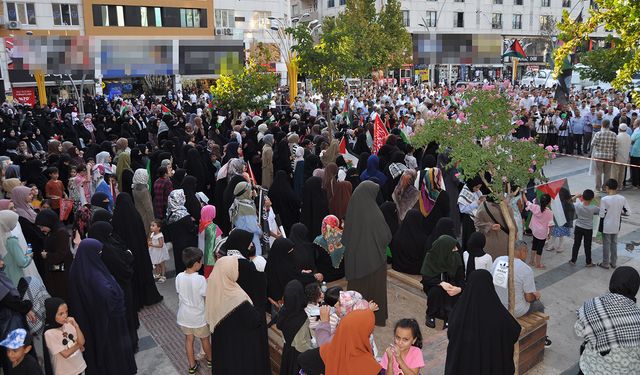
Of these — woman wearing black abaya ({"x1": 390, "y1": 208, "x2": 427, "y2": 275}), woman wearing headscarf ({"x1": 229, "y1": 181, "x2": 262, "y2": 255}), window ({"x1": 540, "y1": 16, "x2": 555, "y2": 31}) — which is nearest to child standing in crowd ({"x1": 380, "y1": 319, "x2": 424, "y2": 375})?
woman wearing black abaya ({"x1": 390, "y1": 208, "x2": 427, "y2": 275})

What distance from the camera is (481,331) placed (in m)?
4.69

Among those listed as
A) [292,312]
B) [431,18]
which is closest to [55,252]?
[292,312]

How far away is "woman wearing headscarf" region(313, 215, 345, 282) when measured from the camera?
6941mm

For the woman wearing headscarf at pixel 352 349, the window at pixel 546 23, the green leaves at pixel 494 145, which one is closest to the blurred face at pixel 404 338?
the woman wearing headscarf at pixel 352 349

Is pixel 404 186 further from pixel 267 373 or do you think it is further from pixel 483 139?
pixel 267 373

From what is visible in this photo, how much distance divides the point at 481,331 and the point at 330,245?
2684 millimetres

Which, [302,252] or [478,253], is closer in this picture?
[478,253]

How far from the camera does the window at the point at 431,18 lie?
51250mm

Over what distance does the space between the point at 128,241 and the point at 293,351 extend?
344 centimetres

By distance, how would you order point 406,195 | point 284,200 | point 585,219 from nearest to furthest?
1. point 585,219
2. point 406,195
3. point 284,200

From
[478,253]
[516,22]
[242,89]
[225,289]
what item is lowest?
[478,253]

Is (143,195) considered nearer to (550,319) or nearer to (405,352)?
(405,352)

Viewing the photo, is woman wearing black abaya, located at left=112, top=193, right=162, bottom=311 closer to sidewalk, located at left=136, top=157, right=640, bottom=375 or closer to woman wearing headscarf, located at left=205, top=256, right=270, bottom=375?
sidewalk, located at left=136, top=157, right=640, bottom=375

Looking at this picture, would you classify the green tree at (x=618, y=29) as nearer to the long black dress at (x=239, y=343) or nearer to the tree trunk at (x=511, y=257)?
the tree trunk at (x=511, y=257)
